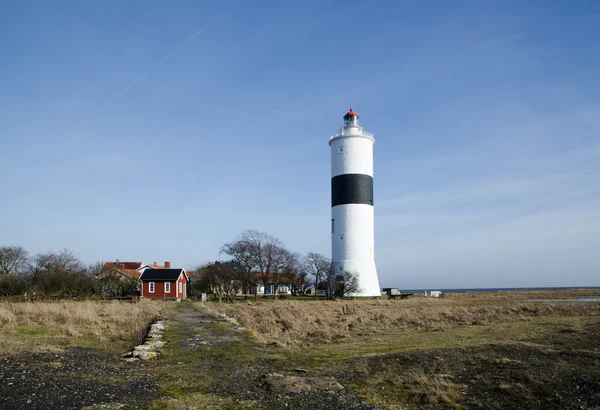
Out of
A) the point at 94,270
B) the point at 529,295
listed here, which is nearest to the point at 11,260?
the point at 94,270

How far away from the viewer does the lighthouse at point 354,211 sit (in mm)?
38969

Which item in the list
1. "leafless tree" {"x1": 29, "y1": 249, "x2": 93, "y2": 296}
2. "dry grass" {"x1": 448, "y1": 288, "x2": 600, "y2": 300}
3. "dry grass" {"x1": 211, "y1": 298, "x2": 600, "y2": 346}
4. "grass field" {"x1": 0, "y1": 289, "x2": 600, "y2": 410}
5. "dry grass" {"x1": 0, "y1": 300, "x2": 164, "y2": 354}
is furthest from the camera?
"dry grass" {"x1": 448, "y1": 288, "x2": 600, "y2": 300}

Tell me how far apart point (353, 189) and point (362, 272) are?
280 inches

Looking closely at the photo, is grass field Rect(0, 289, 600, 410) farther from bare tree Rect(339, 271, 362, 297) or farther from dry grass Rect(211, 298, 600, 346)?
bare tree Rect(339, 271, 362, 297)

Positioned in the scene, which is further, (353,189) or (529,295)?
(529,295)

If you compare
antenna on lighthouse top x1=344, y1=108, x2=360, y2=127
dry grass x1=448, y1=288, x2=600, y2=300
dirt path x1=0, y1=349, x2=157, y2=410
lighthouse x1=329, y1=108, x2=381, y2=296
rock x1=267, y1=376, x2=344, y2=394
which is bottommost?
dry grass x1=448, y1=288, x2=600, y2=300

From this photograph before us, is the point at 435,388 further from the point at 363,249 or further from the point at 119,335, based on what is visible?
the point at 363,249

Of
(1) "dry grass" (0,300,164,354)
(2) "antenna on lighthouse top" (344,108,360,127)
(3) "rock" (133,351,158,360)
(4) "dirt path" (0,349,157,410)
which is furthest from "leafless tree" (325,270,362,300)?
(4) "dirt path" (0,349,157,410)

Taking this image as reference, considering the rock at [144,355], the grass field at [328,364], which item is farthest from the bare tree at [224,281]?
the rock at [144,355]

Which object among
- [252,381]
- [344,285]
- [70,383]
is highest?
[70,383]

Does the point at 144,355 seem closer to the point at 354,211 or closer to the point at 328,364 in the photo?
the point at 328,364

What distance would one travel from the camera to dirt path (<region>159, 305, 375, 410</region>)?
6727 mm

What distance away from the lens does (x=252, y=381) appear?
801 centimetres

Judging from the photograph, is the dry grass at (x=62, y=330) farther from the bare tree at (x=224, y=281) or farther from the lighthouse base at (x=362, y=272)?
the lighthouse base at (x=362, y=272)
